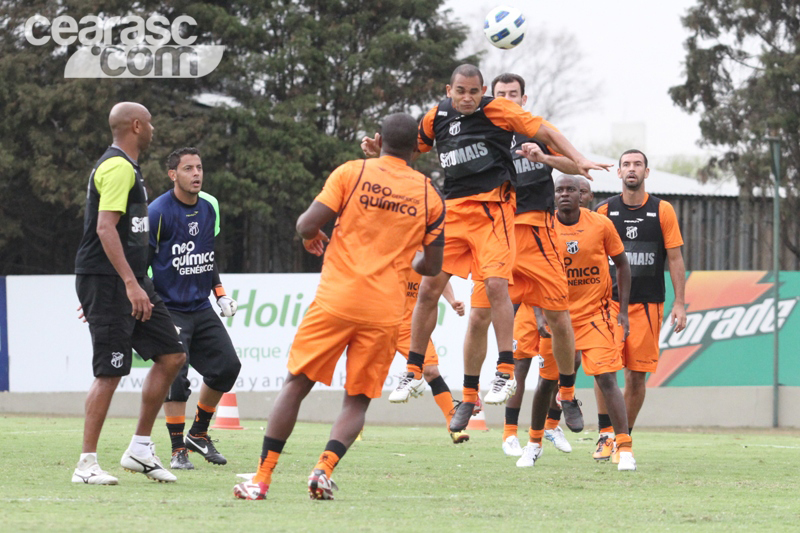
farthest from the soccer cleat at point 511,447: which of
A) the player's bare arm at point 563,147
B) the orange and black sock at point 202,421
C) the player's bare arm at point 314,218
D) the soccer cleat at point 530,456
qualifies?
the player's bare arm at point 314,218

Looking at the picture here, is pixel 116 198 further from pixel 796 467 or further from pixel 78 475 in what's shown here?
pixel 796 467

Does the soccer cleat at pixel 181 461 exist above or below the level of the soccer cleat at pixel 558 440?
above

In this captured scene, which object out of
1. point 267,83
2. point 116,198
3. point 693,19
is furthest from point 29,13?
point 116,198

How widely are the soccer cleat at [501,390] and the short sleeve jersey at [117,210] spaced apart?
2891 millimetres

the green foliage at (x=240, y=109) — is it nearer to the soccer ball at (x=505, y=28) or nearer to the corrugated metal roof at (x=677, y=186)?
the corrugated metal roof at (x=677, y=186)

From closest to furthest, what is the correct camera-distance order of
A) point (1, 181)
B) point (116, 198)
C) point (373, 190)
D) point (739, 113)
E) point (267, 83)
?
1. point (373, 190)
2. point (116, 198)
3. point (1, 181)
4. point (267, 83)
5. point (739, 113)

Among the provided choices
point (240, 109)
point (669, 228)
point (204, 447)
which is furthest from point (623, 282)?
point (240, 109)

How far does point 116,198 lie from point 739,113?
99.7ft

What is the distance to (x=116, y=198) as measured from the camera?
292 inches

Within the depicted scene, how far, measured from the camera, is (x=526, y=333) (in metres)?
11.1

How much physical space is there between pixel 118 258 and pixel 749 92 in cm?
3036

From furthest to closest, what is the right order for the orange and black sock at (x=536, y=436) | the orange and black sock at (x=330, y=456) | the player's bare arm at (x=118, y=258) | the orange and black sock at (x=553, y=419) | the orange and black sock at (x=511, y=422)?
the orange and black sock at (x=553, y=419)
the orange and black sock at (x=511, y=422)
the orange and black sock at (x=536, y=436)
the player's bare arm at (x=118, y=258)
the orange and black sock at (x=330, y=456)

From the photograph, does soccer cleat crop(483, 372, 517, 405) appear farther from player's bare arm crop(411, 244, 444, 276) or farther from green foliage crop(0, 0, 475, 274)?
green foliage crop(0, 0, 475, 274)

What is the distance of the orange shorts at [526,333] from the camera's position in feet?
36.3
